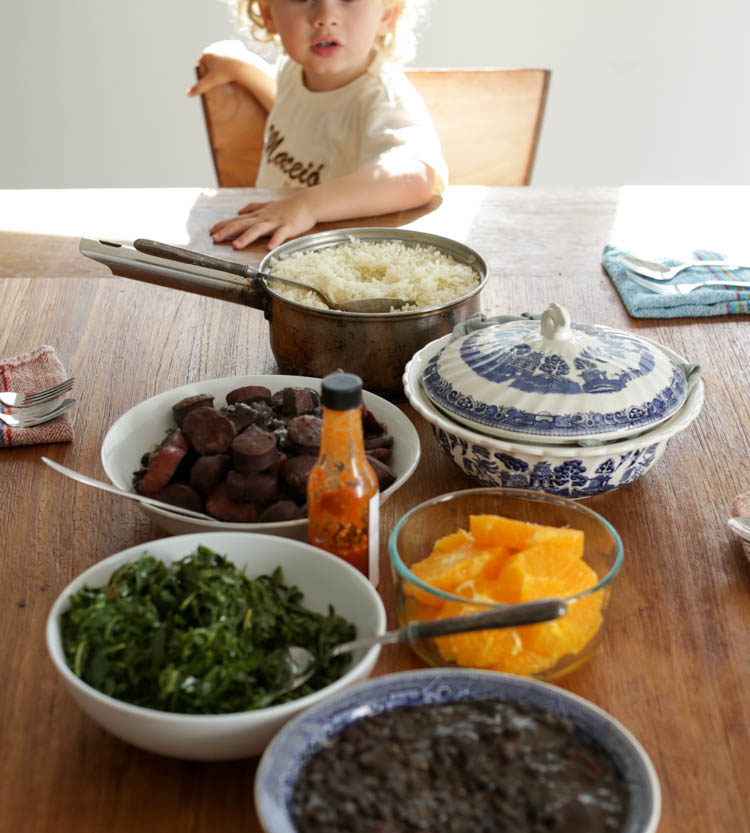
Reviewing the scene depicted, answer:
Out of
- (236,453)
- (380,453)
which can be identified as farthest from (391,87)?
(236,453)

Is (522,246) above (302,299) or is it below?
below

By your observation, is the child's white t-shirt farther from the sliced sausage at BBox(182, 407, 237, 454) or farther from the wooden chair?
the sliced sausage at BBox(182, 407, 237, 454)

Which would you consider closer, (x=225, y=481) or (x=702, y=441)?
(x=225, y=481)

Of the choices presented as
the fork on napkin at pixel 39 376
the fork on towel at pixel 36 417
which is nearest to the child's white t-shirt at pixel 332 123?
the fork on napkin at pixel 39 376

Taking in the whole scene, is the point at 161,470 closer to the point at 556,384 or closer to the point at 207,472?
the point at 207,472

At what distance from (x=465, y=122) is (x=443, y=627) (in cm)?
230

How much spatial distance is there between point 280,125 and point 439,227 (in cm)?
85

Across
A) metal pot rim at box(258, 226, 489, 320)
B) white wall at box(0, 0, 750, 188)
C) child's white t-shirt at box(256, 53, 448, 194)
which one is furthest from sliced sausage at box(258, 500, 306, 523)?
white wall at box(0, 0, 750, 188)

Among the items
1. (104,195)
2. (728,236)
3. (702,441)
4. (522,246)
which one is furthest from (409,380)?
(104,195)

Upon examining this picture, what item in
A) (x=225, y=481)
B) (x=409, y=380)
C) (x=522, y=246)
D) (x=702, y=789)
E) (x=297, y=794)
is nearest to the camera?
(x=297, y=794)

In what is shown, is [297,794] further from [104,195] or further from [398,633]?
[104,195]

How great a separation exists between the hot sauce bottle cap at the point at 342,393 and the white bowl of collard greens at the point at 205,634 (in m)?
0.17

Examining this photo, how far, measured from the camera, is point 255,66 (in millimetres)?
2850

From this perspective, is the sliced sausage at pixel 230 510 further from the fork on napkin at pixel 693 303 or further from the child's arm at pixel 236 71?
the child's arm at pixel 236 71
